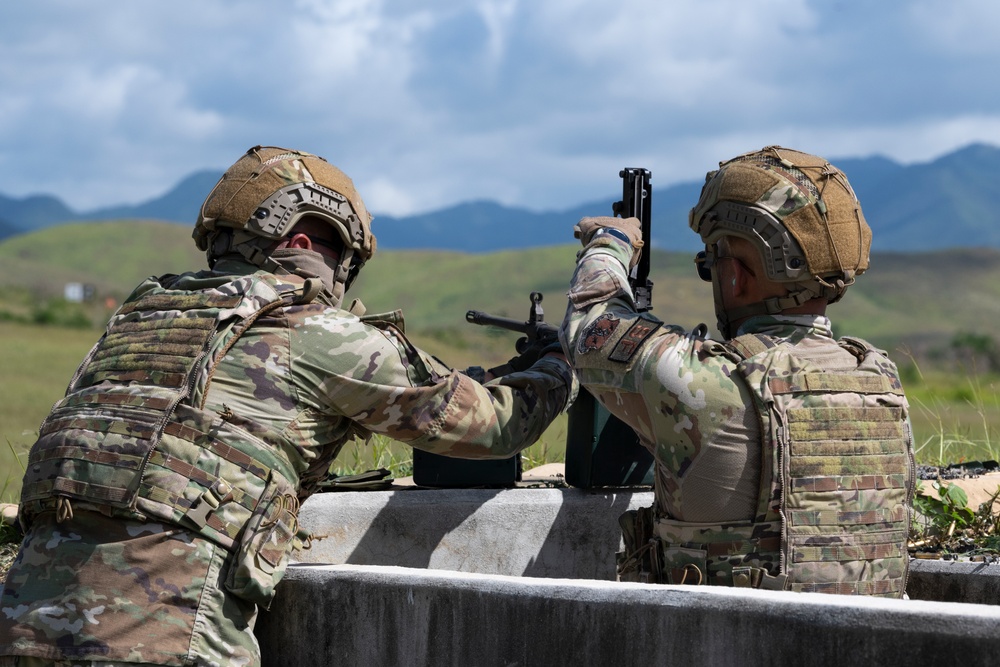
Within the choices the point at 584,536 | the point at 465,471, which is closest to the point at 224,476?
the point at 465,471

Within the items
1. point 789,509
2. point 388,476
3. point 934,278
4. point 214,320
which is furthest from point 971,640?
point 934,278

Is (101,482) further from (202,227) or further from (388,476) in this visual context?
(388,476)

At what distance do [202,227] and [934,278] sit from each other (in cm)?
12578

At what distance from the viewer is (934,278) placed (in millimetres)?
122312

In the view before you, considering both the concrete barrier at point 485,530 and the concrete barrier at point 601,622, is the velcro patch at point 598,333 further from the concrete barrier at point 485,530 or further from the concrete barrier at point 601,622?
the concrete barrier at point 485,530

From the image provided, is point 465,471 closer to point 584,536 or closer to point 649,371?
point 584,536

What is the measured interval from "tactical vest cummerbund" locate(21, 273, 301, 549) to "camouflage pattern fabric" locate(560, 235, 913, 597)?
107 centimetres

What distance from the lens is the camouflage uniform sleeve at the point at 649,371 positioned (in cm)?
379

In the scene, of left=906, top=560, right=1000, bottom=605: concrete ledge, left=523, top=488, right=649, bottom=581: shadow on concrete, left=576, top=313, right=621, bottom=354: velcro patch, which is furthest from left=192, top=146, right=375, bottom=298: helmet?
left=906, top=560, right=1000, bottom=605: concrete ledge

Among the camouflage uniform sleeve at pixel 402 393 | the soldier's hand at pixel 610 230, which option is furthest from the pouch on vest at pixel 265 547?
the soldier's hand at pixel 610 230

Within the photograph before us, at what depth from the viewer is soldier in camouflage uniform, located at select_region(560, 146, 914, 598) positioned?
12.4 ft

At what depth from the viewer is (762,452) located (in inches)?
150

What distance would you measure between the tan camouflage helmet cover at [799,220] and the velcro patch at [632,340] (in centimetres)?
45

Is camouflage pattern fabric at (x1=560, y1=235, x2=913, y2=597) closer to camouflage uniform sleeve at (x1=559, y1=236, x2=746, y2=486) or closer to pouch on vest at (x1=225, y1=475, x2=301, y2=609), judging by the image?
camouflage uniform sleeve at (x1=559, y1=236, x2=746, y2=486)
